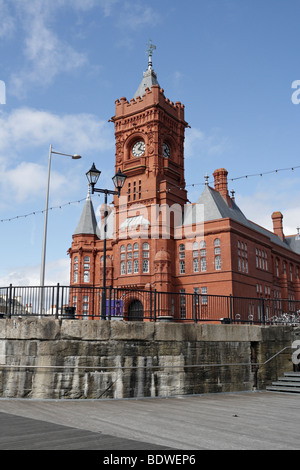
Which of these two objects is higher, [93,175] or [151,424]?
[93,175]

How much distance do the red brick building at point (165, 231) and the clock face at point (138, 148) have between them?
114 mm

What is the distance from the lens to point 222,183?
143 feet

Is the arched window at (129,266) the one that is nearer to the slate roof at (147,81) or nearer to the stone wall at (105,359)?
the slate roof at (147,81)

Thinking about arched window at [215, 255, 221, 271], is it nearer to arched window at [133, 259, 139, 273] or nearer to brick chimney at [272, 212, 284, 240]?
arched window at [133, 259, 139, 273]

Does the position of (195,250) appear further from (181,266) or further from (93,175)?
(93,175)

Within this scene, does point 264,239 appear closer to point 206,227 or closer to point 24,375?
point 206,227

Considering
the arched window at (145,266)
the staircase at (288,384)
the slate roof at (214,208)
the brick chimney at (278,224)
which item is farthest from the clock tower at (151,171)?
the staircase at (288,384)

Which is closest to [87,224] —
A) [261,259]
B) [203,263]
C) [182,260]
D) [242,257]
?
[182,260]

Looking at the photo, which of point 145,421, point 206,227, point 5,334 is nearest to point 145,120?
point 206,227

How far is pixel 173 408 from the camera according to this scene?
10.0m

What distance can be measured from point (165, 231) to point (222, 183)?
940 centimetres

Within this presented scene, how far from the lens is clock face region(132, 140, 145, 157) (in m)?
43.0

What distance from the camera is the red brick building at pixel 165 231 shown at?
3622 cm

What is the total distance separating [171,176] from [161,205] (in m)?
4.65
